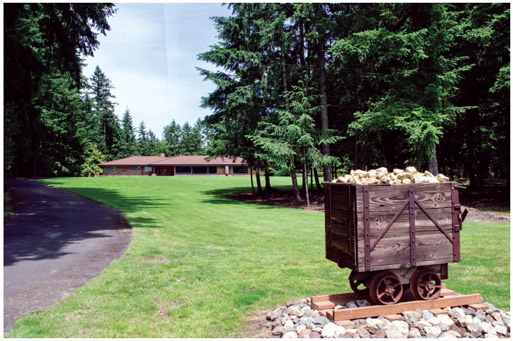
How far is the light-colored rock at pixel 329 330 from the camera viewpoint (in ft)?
13.7

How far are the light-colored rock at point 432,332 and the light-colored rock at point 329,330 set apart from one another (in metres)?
1.04

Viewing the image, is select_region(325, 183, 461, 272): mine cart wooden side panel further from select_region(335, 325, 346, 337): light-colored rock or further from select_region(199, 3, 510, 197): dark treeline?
select_region(199, 3, 510, 197): dark treeline

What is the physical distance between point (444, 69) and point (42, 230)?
17.6 meters

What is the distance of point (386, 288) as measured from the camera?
4688mm

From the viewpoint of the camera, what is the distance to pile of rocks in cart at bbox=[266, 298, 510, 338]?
4.24 m

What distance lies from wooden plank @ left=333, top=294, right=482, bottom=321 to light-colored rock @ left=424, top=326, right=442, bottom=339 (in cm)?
41

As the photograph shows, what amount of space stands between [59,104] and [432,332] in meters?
52.9

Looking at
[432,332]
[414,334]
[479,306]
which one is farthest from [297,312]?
[479,306]

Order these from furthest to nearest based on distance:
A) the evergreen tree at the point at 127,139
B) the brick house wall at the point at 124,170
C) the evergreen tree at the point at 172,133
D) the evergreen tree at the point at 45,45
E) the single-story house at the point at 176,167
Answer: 1. the evergreen tree at the point at 172,133
2. the evergreen tree at the point at 127,139
3. the brick house wall at the point at 124,170
4. the single-story house at the point at 176,167
5. the evergreen tree at the point at 45,45

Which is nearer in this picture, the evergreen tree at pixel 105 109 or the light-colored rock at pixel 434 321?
the light-colored rock at pixel 434 321

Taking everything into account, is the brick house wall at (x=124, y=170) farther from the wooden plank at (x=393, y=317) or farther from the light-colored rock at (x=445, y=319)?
the light-colored rock at (x=445, y=319)

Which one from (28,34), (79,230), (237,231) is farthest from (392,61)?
(28,34)

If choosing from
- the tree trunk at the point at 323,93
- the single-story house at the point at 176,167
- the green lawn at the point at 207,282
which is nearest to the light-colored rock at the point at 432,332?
the green lawn at the point at 207,282

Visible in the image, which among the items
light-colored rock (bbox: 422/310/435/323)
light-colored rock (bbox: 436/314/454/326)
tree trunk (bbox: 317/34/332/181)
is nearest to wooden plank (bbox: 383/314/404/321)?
light-colored rock (bbox: 422/310/435/323)
